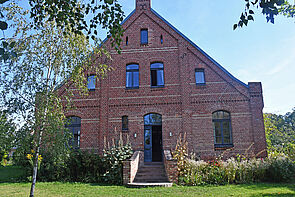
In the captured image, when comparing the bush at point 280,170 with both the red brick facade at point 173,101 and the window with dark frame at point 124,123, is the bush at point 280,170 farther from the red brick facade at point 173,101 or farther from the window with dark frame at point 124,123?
the window with dark frame at point 124,123

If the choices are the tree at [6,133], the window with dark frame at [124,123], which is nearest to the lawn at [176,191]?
the tree at [6,133]

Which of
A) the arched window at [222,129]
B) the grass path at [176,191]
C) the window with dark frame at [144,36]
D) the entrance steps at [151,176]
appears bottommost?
the grass path at [176,191]

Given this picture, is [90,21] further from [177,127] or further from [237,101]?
[237,101]

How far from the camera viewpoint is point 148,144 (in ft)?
44.9

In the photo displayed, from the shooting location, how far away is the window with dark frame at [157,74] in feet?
47.4

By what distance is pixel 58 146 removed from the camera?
639cm

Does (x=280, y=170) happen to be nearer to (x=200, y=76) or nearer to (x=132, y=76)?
(x=200, y=76)

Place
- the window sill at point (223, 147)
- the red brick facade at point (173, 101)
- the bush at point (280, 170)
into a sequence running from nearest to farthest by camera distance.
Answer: the bush at point (280, 170) < the window sill at point (223, 147) < the red brick facade at point (173, 101)

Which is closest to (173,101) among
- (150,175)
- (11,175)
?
(150,175)

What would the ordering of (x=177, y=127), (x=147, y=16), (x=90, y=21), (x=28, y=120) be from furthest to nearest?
(x=147, y=16) → (x=177, y=127) → (x=28, y=120) → (x=90, y=21)

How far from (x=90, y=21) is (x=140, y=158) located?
889 centimetres

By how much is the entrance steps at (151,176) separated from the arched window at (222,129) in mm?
3594

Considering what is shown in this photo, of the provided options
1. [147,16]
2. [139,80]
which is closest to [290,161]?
[139,80]

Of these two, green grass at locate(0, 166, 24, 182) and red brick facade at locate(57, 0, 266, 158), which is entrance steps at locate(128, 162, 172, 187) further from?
green grass at locate(0, 166, 24, 182)
